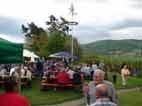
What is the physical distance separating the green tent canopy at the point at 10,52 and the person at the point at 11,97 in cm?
206

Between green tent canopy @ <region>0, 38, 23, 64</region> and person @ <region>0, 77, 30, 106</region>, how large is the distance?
2.06 meters

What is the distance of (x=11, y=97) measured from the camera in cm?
886

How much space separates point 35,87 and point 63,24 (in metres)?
71.5

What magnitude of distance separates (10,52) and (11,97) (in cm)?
253

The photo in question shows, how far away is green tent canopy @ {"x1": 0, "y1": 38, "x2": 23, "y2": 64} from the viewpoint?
11.0m

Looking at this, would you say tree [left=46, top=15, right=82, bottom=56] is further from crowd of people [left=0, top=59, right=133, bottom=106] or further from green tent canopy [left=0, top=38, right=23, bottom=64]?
green tent canopy [left=0, top=38, right=23, bottom=64]

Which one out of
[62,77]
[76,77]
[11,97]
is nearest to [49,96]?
[62,77]

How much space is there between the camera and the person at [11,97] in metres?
8.81

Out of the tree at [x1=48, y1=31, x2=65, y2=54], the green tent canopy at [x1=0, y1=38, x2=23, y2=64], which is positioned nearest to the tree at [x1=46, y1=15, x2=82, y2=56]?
the tree at [x1=48, y1=31, x2=65, y2=54]

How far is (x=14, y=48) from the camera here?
11445 mm

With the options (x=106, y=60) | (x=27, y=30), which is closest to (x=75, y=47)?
(x=106, y=60)

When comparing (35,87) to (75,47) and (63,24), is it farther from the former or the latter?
(63,24)

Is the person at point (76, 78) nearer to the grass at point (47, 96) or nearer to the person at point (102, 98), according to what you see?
the grass at point (47, 96)

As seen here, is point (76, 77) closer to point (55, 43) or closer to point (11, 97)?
point (11, 97)
